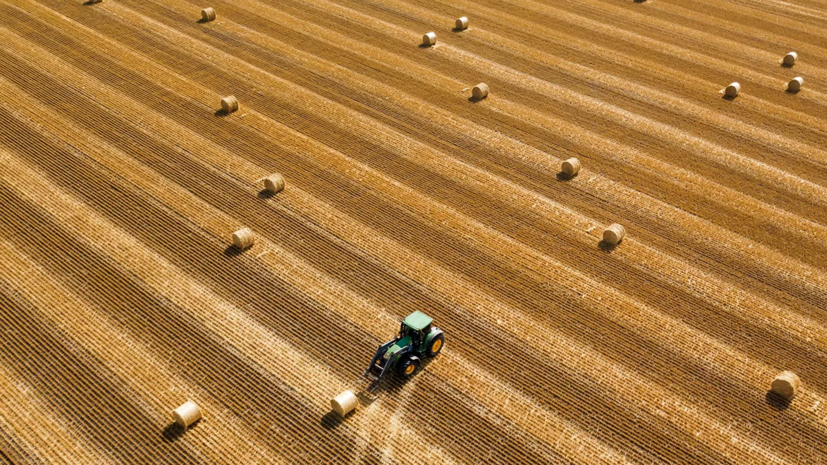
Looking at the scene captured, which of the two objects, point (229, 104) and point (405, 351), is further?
point (229, 104)

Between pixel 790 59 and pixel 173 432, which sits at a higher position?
pixel 790 59

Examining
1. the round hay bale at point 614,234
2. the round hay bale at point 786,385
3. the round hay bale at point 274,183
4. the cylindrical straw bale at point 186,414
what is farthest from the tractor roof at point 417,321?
the round hay bale at point 786,385

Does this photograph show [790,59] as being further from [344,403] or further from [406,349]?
[344,403]

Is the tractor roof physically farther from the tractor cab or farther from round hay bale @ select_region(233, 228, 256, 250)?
round hay bale @ select_region(233, 228, 256, 250)

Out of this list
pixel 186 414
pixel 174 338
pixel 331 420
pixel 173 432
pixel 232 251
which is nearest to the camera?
pixel 186 414

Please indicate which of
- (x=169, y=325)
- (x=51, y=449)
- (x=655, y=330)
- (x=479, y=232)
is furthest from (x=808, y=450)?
(x=51, y=449)

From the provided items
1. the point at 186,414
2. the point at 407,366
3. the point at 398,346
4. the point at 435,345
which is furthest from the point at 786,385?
the point at 186,414
